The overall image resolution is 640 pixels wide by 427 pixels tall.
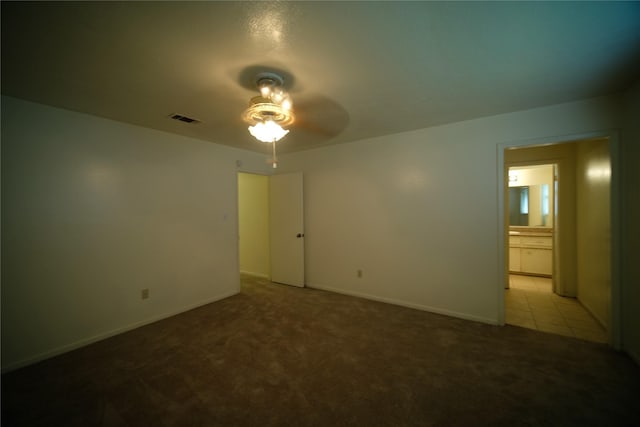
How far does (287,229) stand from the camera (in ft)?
14.5

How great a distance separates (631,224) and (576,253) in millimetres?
1895

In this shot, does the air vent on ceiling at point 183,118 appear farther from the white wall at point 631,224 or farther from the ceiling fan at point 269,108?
the white wall at point 631,224

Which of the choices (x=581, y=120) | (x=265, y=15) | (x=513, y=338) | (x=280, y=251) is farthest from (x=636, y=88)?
(x=280, y=251)

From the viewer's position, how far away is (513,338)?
98.1 inches

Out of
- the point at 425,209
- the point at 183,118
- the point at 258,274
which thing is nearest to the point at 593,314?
the point at 425,209

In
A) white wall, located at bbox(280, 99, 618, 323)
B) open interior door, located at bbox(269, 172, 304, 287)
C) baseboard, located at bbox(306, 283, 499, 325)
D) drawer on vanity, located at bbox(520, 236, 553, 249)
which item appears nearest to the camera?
white wall, located at bbox(280, 99, 618, 323)

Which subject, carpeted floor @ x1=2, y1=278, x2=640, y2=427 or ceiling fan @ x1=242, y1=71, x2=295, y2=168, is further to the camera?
ceiling fan @ x1=242, y1=71, x2=295, y2=168

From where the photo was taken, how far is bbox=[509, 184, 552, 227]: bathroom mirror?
197 inches

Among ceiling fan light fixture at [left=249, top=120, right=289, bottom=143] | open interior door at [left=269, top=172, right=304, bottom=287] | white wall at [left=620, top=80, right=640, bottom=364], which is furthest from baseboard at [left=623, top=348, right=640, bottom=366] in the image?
open interior door at [left=269, top=172, right=304, bottom=287]

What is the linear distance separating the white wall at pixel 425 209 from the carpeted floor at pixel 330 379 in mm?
573

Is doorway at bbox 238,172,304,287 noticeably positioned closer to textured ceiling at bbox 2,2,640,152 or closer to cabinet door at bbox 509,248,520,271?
textured ceiling at bbox 2,2,640,152

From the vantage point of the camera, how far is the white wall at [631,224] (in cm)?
205

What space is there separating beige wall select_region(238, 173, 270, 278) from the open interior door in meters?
0.39

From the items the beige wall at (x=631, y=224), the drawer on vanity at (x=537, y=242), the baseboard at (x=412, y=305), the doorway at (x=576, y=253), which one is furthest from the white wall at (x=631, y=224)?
the drawer on vanity at (x=537, y=242)
